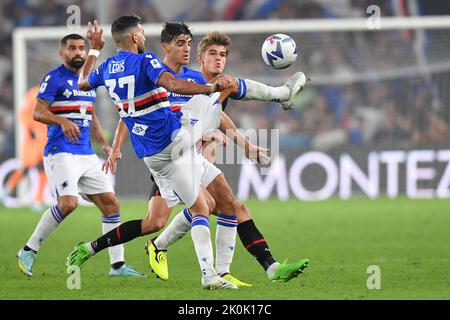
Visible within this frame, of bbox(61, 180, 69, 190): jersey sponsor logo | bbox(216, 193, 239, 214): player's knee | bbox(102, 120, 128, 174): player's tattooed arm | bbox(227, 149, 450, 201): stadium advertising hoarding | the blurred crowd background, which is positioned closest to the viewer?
bbox(216, 193, 239, 214): player's knee

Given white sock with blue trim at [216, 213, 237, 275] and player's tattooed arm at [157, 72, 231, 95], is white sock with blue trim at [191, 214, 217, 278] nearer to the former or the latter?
white sock with blue trim at [216, 213, 237, 275]

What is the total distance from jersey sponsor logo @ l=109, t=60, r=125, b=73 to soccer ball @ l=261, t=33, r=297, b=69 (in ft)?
4.38

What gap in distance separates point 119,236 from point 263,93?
1930 mm

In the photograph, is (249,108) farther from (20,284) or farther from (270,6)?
(20,284)

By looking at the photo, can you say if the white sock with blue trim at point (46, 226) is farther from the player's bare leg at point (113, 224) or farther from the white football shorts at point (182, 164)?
the white football shorts at point (182, 164)

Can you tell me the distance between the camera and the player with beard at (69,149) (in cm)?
987

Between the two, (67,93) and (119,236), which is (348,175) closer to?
(67,93)

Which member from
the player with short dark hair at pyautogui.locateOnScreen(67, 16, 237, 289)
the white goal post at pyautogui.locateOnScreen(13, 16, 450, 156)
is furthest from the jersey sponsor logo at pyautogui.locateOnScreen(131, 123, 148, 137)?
the white goal post at pyautogui.locateOnScreen(13, 16, 450, 156)

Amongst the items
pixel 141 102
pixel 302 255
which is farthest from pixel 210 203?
pixel 302 255

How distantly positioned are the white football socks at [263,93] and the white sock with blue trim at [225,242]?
51.3 inches

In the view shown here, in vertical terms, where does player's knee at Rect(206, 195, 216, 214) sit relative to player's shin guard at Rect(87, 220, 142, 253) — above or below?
above

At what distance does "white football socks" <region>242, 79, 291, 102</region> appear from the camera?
797 cm

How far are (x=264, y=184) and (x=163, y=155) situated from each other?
1122cm

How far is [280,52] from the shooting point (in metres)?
8.73
